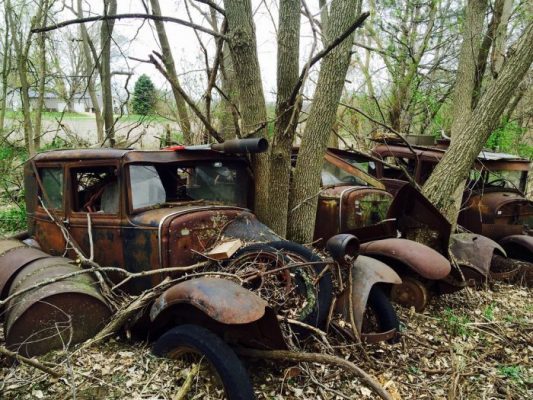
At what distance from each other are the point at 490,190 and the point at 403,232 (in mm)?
3122

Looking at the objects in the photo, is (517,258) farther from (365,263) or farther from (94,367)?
(94,367)

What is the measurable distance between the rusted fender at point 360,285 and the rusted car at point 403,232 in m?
0.67

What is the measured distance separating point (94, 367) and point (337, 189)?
3.94 meters

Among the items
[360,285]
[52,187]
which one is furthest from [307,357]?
[52,187]

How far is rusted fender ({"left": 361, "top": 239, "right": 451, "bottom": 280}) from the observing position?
4496 millimetres

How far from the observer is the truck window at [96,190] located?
4211mm

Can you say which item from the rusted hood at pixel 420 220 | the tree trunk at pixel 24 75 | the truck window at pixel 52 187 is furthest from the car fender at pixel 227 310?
the tree trunk at pixel 24 75

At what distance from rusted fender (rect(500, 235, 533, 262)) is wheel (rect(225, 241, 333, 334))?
4431mm

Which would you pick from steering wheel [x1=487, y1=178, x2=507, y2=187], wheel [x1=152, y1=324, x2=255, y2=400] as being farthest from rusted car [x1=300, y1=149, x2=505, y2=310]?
wheel [x1=152, y1=324, x2=255, y2=400]

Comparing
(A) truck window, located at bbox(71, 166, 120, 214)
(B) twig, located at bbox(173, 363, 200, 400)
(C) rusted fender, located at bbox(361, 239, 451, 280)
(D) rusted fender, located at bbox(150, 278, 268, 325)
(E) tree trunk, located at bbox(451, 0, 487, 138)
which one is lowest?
(B) twig, located at bbox(173, 363, 200, 400)

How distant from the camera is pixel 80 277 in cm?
384

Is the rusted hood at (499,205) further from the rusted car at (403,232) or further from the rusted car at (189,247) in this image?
the rusted car at (189,247)

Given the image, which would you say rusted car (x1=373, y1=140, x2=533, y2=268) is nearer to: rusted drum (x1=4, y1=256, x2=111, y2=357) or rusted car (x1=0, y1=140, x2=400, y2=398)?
rusted car (x1=0, y1=140, x2=400, y2=398)

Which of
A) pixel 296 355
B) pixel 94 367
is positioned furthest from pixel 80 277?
pixel 296 355
